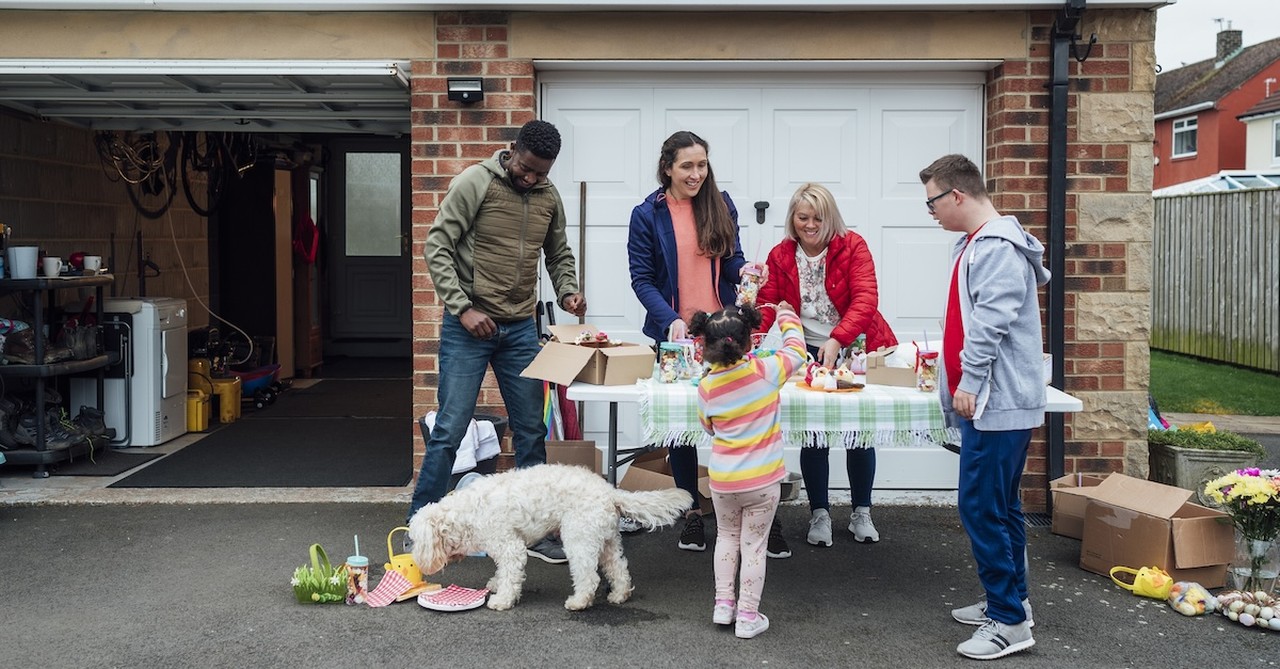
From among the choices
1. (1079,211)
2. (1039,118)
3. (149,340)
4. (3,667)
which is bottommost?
(3,667)

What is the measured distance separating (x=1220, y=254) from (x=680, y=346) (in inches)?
477

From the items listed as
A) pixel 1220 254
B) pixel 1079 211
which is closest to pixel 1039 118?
pixel 1079 211

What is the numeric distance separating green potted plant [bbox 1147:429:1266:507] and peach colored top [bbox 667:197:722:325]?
278cm

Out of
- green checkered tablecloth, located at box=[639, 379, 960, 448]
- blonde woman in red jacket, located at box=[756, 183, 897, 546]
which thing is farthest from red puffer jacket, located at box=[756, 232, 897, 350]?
green checkered tablecloth, located at box=[639, 379, 960, 448]

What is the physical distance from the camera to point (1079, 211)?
6.63 m

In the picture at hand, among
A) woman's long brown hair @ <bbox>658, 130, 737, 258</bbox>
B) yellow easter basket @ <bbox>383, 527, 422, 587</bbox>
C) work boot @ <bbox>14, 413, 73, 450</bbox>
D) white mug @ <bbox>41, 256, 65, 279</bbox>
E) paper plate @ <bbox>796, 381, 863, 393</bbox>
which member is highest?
woman's long brown hair @ <bbox>658, 130, 737, 258</bbox>

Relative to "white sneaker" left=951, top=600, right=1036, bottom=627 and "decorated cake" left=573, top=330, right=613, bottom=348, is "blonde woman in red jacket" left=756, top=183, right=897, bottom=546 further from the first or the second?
"white sneaker" left=951, top=600, right=1036, bottom=627

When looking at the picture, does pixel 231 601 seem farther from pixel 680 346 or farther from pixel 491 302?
pixel 680 346

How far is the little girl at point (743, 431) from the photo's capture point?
4.41 m

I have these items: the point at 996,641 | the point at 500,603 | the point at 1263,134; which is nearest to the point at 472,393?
the point at 500,603

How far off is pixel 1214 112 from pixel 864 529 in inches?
1297

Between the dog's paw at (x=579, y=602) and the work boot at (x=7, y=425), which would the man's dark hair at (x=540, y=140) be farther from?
the work boot at (x=7, y=425)

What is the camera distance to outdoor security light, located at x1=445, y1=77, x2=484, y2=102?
657 cm

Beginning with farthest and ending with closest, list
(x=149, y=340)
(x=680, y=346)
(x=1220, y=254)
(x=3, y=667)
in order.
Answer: (x=1220, y=254), (x=149, y=340), (x=680, y=346), (x=3, y=667)
